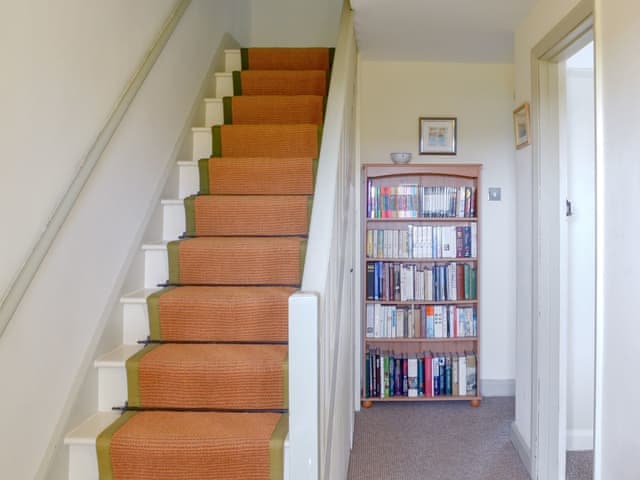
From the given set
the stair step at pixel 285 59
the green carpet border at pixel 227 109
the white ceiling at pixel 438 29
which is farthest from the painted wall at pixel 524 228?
the green carpet border at pixel 227 109

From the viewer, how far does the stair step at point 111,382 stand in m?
1.53

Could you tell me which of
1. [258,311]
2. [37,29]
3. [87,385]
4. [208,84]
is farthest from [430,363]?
[37,29]

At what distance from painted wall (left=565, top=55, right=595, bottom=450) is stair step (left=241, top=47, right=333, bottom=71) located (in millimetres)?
1545

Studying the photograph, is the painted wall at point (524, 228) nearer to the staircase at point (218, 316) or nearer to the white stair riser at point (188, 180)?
the staircase at point (218, 316)

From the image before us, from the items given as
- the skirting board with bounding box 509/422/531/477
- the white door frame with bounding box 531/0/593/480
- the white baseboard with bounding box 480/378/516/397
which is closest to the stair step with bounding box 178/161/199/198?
the white door frame with bounding box 531/0/593/480

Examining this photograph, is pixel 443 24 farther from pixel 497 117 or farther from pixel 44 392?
pixel 44 392

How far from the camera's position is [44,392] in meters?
1.29

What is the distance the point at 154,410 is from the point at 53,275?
60cm

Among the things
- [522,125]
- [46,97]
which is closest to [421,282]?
[522,125]

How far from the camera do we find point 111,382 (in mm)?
1552

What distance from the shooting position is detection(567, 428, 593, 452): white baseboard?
2.37m

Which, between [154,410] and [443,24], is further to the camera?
[443,24]

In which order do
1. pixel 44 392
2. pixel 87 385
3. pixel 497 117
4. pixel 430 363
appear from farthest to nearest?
pixel 497 117 → pixel 430 363 → pixel 87 385 → pixel 44 392

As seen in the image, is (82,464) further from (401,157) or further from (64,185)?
(401,157)
